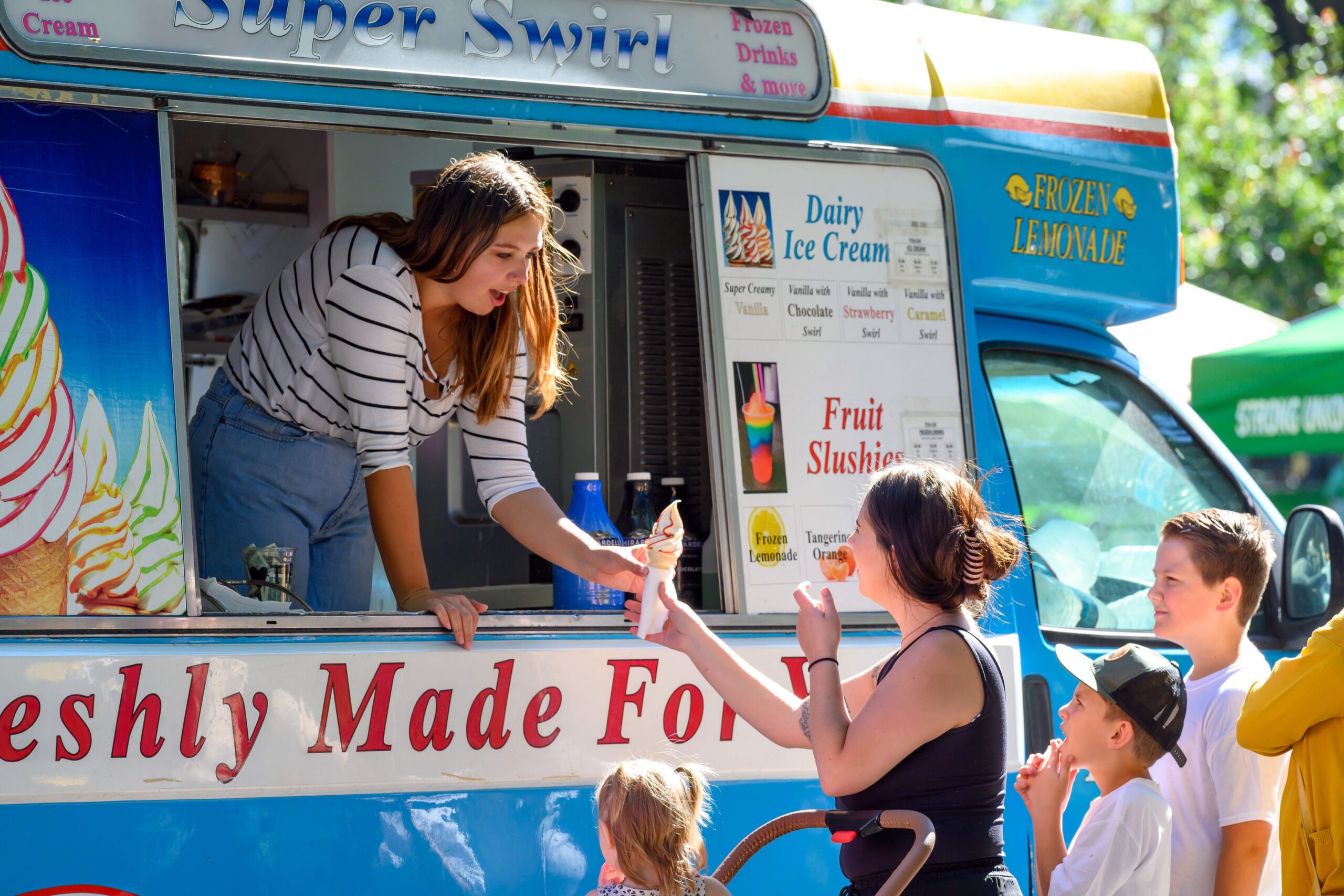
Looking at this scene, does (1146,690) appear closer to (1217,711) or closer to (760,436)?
(1217,711)

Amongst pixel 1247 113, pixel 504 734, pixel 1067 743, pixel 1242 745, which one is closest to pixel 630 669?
pixel 504 734

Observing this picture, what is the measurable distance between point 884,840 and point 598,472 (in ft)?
5.94

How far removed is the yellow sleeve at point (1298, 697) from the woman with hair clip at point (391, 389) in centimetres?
128

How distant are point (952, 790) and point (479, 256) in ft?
5.15

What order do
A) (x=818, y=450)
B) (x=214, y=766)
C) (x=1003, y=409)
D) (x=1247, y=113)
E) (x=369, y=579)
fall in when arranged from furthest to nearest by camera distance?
1. (x=1247, y=113)
2. (x=1003, y=409)
3. (x=369, y=579)
4. (x=818, y=450)
5. (x=214, y=766)

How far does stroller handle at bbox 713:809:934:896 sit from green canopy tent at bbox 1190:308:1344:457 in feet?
25.6

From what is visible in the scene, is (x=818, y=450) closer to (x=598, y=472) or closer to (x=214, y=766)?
(x=598, y=472)

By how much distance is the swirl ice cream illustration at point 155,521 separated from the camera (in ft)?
8.66

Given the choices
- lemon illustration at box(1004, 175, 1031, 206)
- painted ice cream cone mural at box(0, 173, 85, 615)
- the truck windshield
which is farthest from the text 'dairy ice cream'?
lemon illustration at box(1004, 175, 1031, 206)

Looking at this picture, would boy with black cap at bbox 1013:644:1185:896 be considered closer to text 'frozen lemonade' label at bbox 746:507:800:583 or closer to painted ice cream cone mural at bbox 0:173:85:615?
text 'frozen lemonade' label at bbox 746:507:800:583

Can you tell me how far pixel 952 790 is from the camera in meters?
2.28

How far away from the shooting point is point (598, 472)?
3.90 metres

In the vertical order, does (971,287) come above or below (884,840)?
above

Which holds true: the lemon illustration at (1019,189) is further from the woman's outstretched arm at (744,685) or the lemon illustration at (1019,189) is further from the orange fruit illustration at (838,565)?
the woman's outstretched arm at (744,685)
